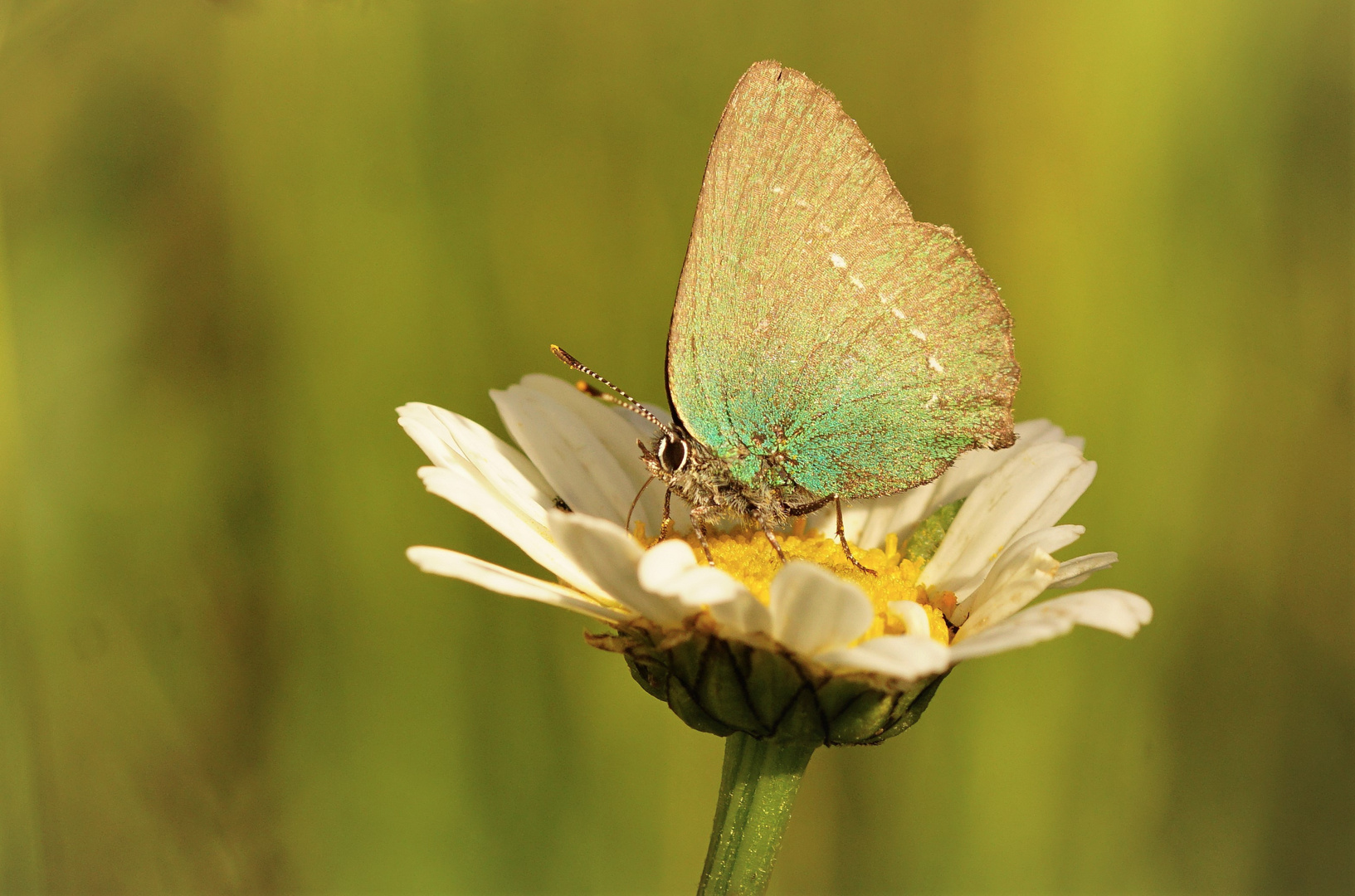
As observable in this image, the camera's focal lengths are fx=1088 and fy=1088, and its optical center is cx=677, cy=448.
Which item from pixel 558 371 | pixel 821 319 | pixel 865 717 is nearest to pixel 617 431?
pixel 558 371

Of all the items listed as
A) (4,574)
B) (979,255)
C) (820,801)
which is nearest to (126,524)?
(4,574)

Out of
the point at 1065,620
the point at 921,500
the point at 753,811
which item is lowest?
the point at 753,811

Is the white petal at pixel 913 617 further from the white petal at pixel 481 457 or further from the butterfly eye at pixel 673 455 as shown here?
the white petal at pixel 481 457

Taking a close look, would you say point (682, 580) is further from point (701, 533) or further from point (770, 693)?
point (701, 533)

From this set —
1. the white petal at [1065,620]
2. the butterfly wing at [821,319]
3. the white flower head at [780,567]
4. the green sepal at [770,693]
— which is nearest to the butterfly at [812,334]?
the butterfly wing at [821,319]

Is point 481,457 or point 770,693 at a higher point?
point 481,457

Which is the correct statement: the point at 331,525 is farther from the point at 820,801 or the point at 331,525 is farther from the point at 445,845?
the point at 820,801
